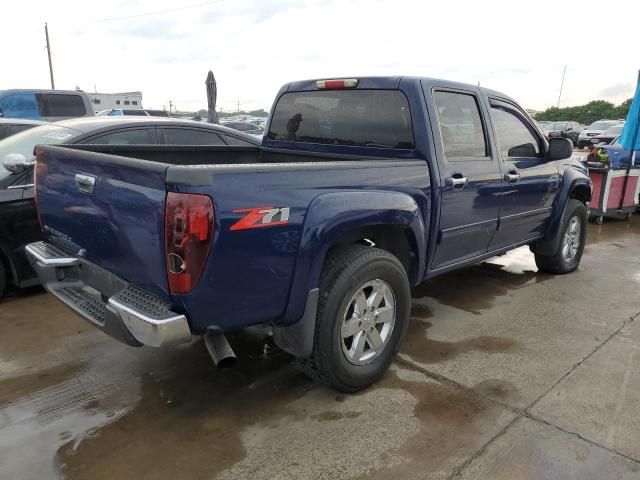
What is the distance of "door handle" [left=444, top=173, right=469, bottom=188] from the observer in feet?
11.8

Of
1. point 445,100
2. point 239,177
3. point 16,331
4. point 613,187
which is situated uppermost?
point 445,100

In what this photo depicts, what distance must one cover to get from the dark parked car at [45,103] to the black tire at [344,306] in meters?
10.6

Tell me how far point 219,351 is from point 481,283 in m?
3.55

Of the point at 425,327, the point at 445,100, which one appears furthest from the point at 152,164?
the point at 425,327

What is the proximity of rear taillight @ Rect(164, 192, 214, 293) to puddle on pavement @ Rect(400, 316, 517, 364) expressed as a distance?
77.9 inches

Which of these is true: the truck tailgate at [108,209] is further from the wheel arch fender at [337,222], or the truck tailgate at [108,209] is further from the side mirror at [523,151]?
the side mirror at [523,151]

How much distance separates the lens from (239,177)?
7.55ft

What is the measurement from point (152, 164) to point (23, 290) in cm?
338

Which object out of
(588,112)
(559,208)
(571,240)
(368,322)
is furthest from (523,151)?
(588,112)

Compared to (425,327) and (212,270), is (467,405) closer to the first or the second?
(425,327)

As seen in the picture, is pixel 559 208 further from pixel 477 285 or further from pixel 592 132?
pixel 592 132

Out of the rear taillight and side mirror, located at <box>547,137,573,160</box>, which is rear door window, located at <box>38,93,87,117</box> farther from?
the rear taillight

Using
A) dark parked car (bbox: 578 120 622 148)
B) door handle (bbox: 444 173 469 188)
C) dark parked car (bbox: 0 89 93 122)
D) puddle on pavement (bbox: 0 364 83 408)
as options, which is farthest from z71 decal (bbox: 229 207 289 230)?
dark parked car (bbox: 578 120 622 148)

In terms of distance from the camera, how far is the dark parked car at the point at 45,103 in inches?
457
